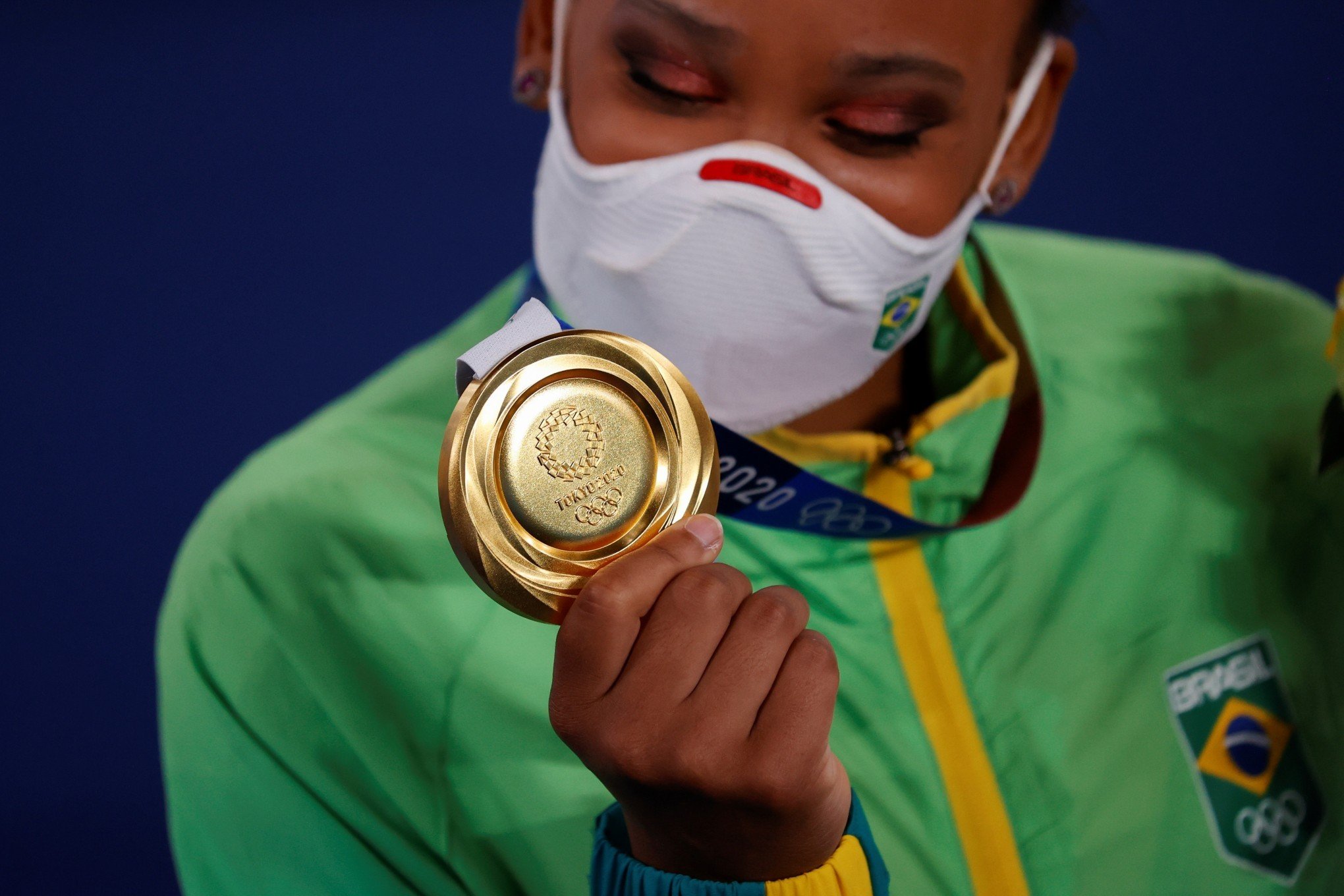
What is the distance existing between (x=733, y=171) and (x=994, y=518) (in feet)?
1.78

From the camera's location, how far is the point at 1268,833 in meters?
1.59

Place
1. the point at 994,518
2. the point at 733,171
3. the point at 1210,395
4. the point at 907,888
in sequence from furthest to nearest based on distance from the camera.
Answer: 1. the point at 1210,395
2. the point at 994,518
3. the point at 907,888
4. the point at 733,171

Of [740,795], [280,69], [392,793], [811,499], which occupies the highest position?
[280,69]

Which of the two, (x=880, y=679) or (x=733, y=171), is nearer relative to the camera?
(x=733, y=171)

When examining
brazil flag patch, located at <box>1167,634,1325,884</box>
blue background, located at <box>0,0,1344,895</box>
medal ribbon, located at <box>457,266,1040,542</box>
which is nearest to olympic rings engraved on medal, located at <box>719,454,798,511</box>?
medal ribbon, located at <box>457,266,1040,542</box>

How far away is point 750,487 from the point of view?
1.29m

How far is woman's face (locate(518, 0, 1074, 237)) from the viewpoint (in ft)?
4.21

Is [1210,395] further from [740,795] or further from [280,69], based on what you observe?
[280,69]

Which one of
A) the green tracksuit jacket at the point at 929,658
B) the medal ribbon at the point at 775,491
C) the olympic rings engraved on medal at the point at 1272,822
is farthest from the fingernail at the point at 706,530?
the olympic rings engraved on medal at the point at 1272,822

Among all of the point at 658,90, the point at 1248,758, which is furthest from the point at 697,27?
the point at 1248,758

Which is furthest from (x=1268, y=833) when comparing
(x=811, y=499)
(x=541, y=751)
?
(x=541, y=751)

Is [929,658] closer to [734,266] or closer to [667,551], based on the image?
[734,266]

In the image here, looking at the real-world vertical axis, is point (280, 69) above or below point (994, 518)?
above

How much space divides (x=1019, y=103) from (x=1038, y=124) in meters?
0.10
